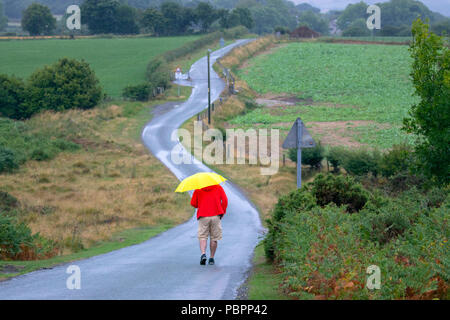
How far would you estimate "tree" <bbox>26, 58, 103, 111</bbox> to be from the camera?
5209 cm

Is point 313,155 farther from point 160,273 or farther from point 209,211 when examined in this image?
Answer: point 160,273

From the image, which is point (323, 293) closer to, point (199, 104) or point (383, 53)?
point (199, 104)

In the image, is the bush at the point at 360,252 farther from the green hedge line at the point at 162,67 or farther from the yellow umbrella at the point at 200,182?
the green hedge line at the point at 162,67

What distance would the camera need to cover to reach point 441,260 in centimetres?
718

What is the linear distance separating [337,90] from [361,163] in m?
42.2

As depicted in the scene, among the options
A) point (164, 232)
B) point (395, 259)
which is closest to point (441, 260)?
point (395, 259)

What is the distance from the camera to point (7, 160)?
31719 mm

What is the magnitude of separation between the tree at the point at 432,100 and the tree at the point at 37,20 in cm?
11920

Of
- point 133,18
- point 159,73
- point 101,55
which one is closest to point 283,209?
point 159,73

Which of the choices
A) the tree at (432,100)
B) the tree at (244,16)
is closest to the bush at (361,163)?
the tree at (432,100)

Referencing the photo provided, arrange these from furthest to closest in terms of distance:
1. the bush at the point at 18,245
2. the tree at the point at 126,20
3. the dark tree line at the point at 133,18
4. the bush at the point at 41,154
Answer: the tree at the point at 126,20 → the dark tree line at the point at 133,18 → the bush at the point at 41,154 → the bush at the point at 18,245

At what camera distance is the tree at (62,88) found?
52.1 meters

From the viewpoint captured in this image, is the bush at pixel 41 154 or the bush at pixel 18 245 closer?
the bush at pixel 18 245
